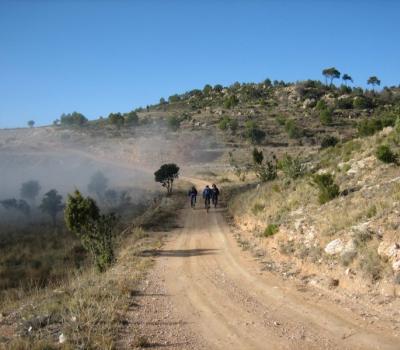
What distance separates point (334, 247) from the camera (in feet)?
38.9

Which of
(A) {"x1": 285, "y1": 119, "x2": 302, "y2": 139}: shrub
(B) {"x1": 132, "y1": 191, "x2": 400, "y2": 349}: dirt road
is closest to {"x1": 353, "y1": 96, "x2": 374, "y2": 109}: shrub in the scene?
(A) {"x1": 285, "y1": 119, "x2": 302, "y2": 139}: shrub

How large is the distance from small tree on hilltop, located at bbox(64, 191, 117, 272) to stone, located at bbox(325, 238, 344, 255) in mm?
8222

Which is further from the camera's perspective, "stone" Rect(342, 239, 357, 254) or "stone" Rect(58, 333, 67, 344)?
"stone" Rect(342, 239, 357, 254)

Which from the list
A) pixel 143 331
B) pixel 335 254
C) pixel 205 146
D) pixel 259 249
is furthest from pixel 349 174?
pixel 205 146

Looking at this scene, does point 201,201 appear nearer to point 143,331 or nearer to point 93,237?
point 93,237

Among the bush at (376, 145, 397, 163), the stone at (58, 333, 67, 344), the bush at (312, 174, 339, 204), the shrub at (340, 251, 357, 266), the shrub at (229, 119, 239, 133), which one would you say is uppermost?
the shrub at (229, 119, 239, 133)

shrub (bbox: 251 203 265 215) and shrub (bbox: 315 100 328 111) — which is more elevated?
shrub (bbox: 315 100 328 111)

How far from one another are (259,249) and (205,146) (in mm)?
63490

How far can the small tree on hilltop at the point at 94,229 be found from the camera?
15.7m

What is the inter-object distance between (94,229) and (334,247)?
9624 millimetres

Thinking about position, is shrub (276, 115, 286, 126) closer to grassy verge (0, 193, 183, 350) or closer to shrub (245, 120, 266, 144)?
shrub (245, 120, 266, 144)

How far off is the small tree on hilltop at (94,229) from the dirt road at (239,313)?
2.63 m

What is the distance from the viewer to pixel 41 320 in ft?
27.9

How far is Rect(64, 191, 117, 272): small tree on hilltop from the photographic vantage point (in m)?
15.7
